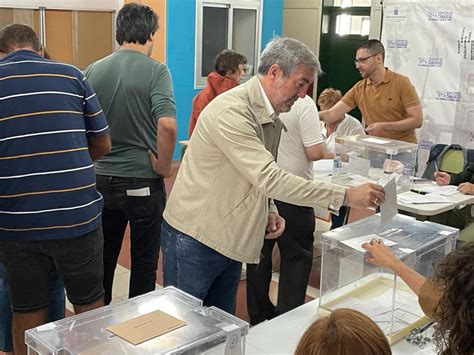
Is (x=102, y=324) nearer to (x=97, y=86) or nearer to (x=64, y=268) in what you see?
(x=64, y=268)

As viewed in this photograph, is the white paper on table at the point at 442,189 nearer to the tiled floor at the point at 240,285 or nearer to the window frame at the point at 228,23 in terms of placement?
the tiled floor at the point at 240,285

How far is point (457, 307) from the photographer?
1142 millimetres

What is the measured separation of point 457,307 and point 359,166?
9.03ft

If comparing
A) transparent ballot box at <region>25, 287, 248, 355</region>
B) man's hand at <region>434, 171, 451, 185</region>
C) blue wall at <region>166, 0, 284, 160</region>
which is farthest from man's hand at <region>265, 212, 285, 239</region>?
blue wall at <region>166, 0, 284, 160</region>

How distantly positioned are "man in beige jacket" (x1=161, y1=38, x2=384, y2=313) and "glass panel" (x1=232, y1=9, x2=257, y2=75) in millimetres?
6137

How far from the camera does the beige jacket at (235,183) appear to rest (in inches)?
75.6

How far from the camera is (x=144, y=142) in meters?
2.78

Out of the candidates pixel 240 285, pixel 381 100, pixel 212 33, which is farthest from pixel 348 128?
pixel 212 33

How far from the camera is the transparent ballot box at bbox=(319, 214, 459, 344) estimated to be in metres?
2.03

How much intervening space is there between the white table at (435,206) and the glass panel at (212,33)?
469 cm

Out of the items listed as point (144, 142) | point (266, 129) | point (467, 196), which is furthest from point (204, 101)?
point (266, 129)

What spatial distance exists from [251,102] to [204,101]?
2237 mm

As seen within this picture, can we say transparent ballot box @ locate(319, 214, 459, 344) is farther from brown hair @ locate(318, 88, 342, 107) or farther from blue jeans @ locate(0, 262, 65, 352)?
brown hair @ locate(318, 88, 342, 107)

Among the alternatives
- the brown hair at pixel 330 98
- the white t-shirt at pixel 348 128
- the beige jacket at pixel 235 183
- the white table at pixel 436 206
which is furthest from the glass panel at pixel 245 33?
the beige jacket at pixel 235 183
